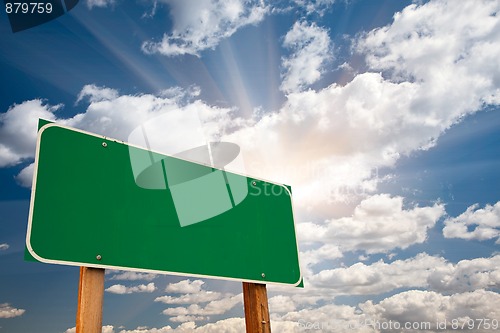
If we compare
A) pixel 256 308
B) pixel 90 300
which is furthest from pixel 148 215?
pixel 256 308

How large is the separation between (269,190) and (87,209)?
1.69 m

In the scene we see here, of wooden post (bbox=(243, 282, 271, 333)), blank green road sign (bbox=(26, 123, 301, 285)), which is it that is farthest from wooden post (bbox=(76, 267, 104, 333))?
wooden post (bbox=(243, 282, 271, 333))

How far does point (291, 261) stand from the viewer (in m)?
3.63

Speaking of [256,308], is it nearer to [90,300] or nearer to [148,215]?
[148,215]

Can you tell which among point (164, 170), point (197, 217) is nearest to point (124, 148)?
point (164, 170)

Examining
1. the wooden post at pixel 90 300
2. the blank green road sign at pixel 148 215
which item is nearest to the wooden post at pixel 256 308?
the blank green road sign at pixel 148 215

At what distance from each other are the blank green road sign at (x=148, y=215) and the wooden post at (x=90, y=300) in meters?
0.08

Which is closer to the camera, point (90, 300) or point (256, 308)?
point (90, 300)

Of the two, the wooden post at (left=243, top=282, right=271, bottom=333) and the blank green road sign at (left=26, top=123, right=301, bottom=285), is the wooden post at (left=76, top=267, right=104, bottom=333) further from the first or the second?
the wooden post at (left=243, top=282, right=271, bottom=333)

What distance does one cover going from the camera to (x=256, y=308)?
3326 mm

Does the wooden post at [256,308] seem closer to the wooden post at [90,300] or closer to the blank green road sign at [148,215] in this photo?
the blank green road sign at [148,215]

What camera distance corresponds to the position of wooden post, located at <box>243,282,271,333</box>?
3.28m

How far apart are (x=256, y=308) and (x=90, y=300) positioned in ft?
4.76

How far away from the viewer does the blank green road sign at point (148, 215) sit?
2381mm
